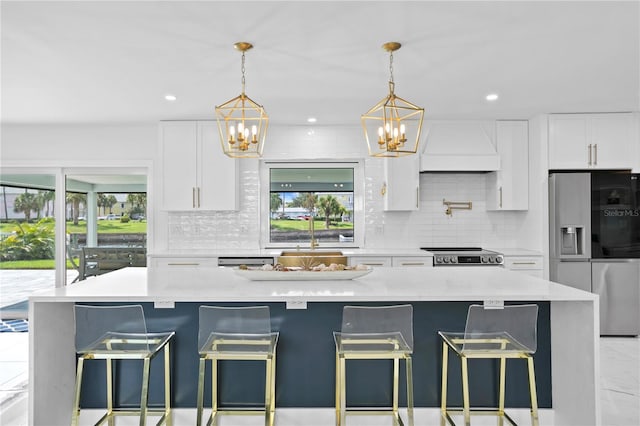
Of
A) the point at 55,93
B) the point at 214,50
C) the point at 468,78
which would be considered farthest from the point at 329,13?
the point at 55,93

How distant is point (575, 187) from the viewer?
14.4ft

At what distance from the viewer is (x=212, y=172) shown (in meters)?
4.81

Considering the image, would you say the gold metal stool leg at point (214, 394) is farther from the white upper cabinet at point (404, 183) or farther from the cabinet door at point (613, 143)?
the cabinet door at point (613, 143)

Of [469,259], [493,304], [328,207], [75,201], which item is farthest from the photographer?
[328,207]

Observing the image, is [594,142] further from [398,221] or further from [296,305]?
[296,305]

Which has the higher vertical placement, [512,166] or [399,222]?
[512,166]

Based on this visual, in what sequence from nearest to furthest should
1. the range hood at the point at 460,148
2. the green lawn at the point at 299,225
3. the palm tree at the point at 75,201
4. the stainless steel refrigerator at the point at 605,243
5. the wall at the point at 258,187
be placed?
1. the stainless steel refrigerator at the point at 605,243
2. the range hood at the point at 460,148
3. the wall at the point at 258,187
4. the palm tree at the point at 75,201
5. the green lawn at the point at 299,225

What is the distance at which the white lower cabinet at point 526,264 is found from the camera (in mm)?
4492

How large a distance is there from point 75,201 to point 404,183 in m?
4.03

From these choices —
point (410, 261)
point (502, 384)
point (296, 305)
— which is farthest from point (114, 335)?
point (410, 261)

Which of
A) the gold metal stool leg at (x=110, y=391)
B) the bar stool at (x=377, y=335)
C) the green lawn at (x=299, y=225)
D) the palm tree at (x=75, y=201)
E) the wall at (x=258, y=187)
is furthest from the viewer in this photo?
the green lawn at (x=299, y=225)

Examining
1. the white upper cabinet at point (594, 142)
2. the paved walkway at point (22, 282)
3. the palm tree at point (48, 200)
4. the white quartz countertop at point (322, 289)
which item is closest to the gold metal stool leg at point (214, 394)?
the white quartz countertop at point (322, 289)

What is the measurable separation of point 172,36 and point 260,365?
2104 mm

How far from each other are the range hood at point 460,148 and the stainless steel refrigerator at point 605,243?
796 mm
